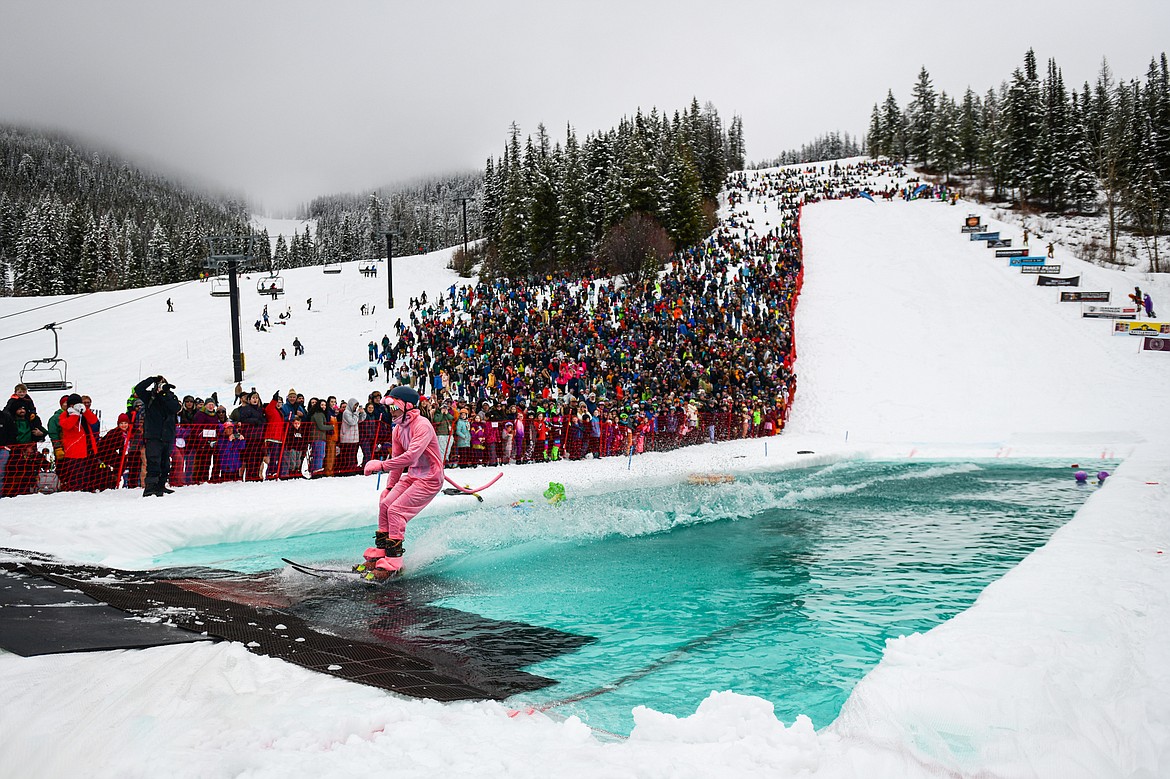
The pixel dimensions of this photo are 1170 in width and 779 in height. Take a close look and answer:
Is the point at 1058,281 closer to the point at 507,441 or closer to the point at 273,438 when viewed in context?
the point at 507,441

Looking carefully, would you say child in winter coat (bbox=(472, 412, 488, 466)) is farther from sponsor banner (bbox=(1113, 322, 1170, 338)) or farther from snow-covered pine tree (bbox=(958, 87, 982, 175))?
snow-covered pine tree (bbox=(958, 87, 982, 175))

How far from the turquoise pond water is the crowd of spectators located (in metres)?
3.52

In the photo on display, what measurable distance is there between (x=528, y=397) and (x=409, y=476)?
1356cm

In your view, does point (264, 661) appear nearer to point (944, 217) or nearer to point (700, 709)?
point (700, 709)

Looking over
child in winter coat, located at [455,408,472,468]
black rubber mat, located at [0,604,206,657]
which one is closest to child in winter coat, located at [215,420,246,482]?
child in winter coat, located at [455,408,472,468]

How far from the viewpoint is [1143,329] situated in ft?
103

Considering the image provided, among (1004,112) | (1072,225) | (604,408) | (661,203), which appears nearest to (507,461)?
(604,408)

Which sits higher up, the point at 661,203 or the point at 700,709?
the point at 661,203

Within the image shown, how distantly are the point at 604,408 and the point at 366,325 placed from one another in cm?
2878

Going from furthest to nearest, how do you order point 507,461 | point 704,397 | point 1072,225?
point 1072,225 → point 704,397 → point 507,461

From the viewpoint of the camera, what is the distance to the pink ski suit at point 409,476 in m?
8.37

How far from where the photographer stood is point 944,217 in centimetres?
5559

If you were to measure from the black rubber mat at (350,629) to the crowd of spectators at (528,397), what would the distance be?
210 inches

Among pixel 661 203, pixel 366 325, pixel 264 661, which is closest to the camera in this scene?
pixel 264 661
